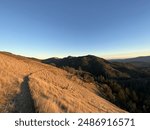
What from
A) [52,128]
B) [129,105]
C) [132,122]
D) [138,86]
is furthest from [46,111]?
[138,86]

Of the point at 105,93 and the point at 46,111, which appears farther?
the point at 105,93

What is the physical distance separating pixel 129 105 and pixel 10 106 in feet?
146

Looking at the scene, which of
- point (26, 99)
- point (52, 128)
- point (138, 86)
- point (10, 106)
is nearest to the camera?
point (52, 128)

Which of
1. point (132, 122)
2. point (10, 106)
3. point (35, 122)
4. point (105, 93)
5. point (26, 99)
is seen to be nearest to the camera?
point (35, 122)

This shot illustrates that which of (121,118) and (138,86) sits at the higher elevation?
(121,118)

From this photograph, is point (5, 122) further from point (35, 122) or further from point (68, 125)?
point (68, 125)

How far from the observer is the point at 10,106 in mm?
11617

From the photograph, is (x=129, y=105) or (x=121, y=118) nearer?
(x=121, y=118)

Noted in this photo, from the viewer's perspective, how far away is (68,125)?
9.52m

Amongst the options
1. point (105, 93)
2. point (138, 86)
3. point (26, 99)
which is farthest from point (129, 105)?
point (138, 86)

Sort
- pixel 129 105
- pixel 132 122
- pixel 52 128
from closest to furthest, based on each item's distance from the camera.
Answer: pixel 52 128 → pixel 132 122 → pixel 129 105

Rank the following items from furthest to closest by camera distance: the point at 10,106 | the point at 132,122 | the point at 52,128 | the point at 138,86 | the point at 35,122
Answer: the point at 138,86, the point at 10,106, the point at 132,122, the point at 35,122, the point at 52,128

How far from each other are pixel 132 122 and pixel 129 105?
43.4 metres

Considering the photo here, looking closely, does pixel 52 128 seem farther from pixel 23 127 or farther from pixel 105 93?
pixel 105 93
